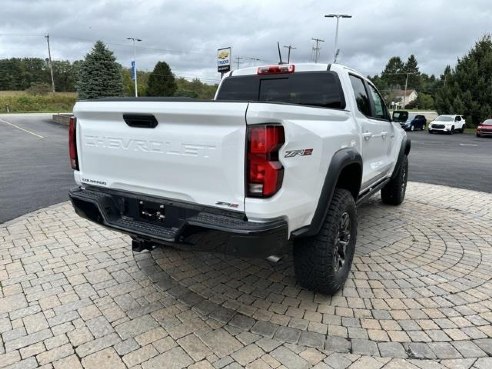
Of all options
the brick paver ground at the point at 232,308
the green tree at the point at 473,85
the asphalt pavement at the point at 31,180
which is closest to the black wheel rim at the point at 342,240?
the brick paver ground at the point at 232,308

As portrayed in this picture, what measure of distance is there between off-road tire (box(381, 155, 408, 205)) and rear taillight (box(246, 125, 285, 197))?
4.12 m

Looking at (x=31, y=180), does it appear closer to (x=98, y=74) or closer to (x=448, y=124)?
(x=98, y=74)

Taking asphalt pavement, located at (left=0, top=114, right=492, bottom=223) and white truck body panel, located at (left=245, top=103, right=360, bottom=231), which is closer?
white truck body panel, located at (left=245, top=103, right=360, bottom=231)

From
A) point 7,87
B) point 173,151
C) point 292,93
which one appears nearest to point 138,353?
point 173,151

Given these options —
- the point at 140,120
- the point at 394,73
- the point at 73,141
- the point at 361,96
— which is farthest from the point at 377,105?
the point at 394,73

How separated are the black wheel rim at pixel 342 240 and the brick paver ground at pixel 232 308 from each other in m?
0.29

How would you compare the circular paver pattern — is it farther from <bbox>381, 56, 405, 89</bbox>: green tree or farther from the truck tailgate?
<bbox>381, 56, 405, 89</bbox>: green tree

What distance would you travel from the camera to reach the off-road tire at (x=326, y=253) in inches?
115

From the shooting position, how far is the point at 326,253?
2928 millimetres

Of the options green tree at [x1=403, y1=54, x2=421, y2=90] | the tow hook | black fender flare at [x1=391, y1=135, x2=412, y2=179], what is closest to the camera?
the tow hook

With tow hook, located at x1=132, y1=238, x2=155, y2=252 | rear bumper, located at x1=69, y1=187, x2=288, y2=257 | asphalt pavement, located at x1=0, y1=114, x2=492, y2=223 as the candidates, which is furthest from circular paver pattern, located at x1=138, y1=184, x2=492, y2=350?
asphalt pavement, located at x1=0, y1=114, x2=492, y2=223

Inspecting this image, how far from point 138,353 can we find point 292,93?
2902mm

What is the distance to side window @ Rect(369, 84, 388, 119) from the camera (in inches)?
186

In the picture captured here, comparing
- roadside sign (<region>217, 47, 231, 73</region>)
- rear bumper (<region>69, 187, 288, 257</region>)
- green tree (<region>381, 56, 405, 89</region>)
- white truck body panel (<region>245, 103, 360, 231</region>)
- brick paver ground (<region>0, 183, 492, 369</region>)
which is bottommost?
brick paver ground (<region>0, 183, 492, 369</region>)
